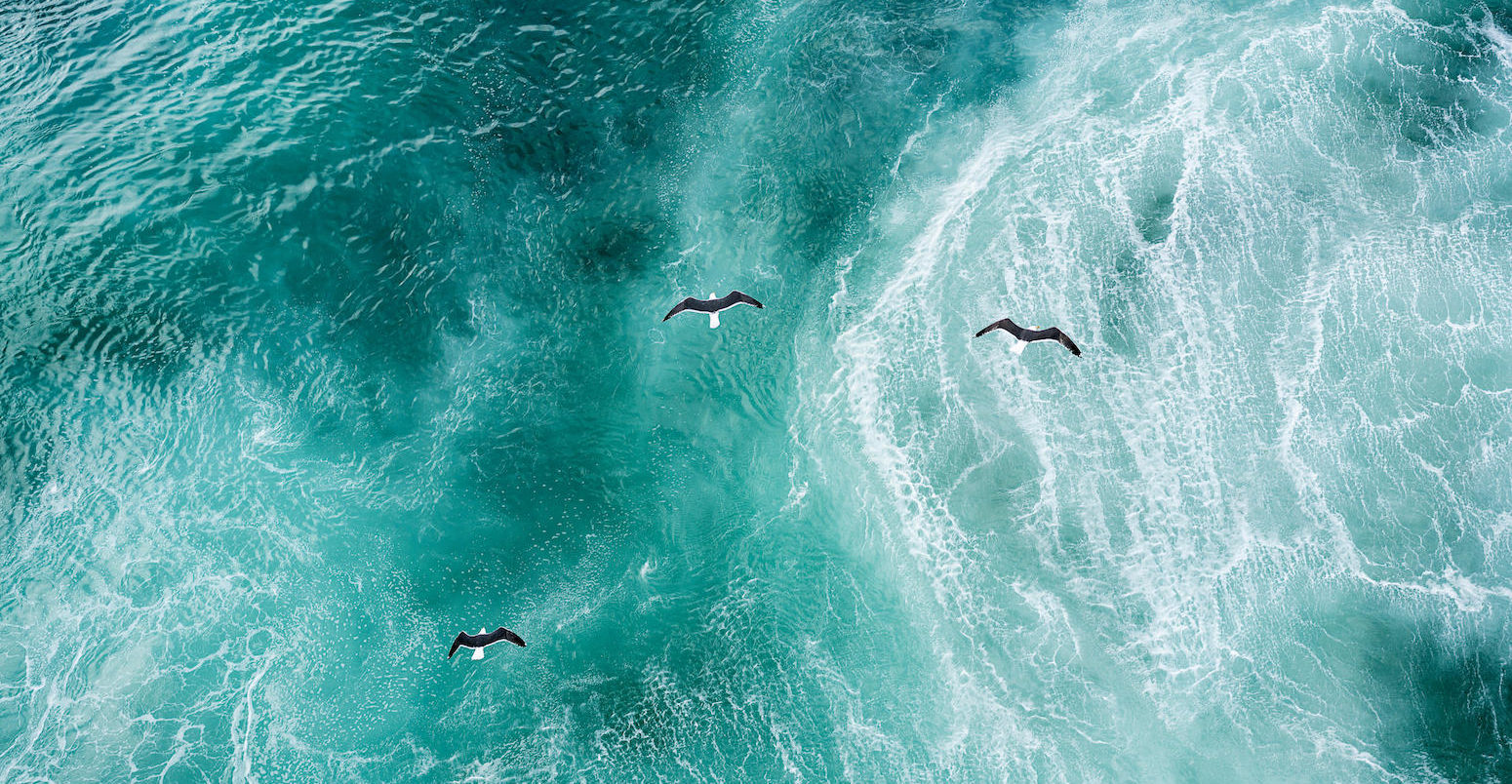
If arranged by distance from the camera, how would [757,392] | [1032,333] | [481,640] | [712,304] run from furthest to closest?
1. [757,392]
2. [712,304]
3. [1032,333]
4. [481,640]

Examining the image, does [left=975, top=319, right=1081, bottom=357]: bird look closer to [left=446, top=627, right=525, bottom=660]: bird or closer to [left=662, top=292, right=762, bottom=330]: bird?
[left=662, top=292, right=762, bottom=330]: bird

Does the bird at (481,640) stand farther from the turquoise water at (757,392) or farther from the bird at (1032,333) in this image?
the bird at (1032,333)

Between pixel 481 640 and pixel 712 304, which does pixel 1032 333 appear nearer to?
pixel 712 304

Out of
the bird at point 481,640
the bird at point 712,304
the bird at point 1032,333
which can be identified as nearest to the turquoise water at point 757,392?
the bird at point 481,640

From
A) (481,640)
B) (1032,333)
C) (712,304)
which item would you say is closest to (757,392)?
(712,304)

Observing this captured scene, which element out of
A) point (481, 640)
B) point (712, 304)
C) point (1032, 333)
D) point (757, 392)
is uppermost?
point (712, 304)

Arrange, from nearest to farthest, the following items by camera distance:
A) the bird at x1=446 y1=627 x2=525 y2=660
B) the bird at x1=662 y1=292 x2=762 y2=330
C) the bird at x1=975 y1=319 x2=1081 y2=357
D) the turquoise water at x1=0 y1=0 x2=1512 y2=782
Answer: the bird at x1=446 y1=627 x2=525 y2=660 < the turquoise water at x1=0 y1=0 x2=1512 y2=782 < the bird at x1=975 y1=319 x2=1081 y2=357 < the bird at x1=662 y1=292 x2=762 y2=330

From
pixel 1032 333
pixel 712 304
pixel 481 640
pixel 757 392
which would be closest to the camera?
pixel 481 640

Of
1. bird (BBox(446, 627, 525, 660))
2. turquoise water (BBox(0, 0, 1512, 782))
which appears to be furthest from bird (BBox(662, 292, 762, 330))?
bird (BBox(446, 627, 525, 660))

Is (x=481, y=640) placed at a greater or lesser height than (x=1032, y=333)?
lesser
